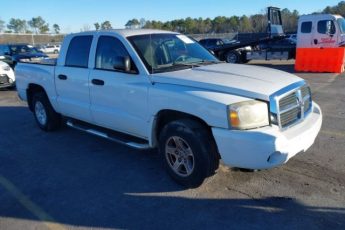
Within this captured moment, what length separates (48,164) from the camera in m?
5.35

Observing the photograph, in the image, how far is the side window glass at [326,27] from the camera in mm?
16188

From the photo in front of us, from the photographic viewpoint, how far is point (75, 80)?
5.68m

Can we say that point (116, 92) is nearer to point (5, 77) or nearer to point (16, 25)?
point (5, 77)

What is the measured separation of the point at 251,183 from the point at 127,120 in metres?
1.82

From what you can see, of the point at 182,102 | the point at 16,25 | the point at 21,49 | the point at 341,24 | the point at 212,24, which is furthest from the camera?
the point at 16,25

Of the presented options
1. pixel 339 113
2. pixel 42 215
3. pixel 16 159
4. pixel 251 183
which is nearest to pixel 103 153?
pixel 16 159

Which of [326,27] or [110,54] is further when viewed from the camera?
[326,27]

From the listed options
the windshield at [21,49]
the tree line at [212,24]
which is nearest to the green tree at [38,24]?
the tree line at [212,24]

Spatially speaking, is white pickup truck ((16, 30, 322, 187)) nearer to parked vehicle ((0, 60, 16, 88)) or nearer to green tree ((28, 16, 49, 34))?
parked vehicle ((0, 60, 16, 88))

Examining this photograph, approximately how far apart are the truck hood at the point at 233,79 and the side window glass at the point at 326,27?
13.3m

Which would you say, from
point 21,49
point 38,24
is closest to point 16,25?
point 38,24

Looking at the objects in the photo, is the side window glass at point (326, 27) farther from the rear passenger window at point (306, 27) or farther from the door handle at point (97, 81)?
the door handle at point (97, 81)

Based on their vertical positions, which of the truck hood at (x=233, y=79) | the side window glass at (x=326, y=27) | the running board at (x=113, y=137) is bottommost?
the running board at (x=113, y=137)

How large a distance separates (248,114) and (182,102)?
760 mm
